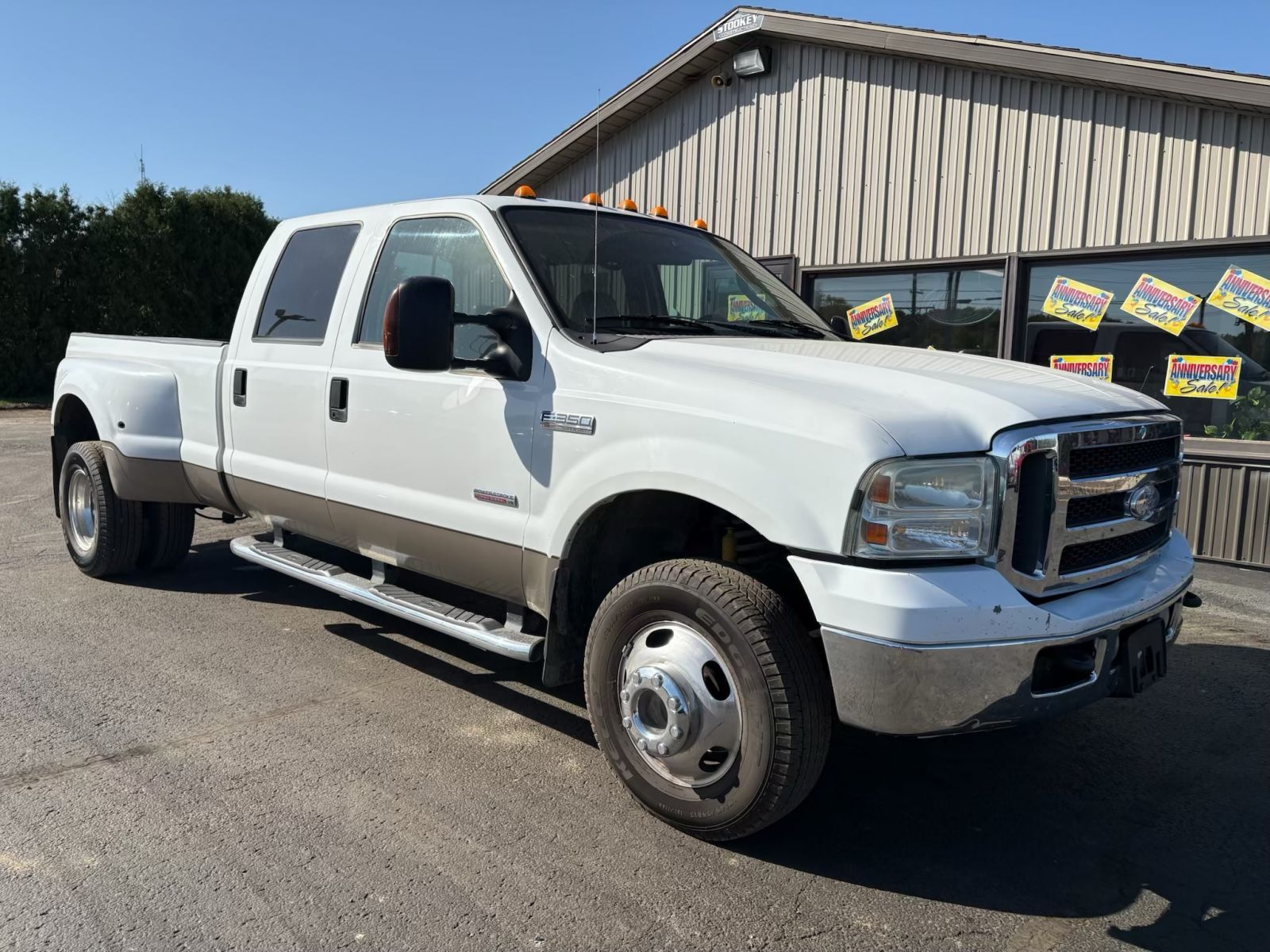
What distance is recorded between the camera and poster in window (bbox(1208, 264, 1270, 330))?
6906 millimetres

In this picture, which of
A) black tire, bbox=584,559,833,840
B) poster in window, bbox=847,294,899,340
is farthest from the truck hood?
poster in window, bbox=847,294,899,340

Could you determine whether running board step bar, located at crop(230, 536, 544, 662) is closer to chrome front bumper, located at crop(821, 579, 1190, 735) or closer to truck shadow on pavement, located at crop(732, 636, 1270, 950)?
truck shadow on pavement, located at crop(732, 636, 1270, 950)

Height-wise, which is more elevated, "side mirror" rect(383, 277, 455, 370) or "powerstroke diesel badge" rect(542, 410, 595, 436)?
"side mirror" rect(383, 277, 455, 370)

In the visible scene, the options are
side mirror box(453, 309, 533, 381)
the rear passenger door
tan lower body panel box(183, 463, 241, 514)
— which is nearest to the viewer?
side mirror box(453, 309, 533, 381)

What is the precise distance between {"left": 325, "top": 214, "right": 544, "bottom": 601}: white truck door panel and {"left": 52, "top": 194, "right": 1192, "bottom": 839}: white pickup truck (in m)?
0.01

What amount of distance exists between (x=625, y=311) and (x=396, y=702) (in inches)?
75.2

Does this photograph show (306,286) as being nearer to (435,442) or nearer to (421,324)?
(435,442)

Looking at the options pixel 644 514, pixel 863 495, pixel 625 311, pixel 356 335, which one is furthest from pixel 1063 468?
pixel 356 335

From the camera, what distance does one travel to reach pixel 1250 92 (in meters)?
6.50

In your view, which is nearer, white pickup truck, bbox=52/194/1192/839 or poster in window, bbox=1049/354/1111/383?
white pickup truck, bbox=52/194/1192/839

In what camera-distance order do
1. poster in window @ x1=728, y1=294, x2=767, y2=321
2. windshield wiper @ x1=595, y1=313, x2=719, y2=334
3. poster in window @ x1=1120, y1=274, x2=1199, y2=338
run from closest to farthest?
windshield wiper @ x1=595, y1=313, x2=719, y2=334
poster in window @ x1=728, y1=294, x2=767, y2=321
poster in window @ x1=1120, y1=274, x2=1199, y2=338

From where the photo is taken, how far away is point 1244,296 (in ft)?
22.9

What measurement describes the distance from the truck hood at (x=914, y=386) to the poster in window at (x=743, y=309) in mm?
498

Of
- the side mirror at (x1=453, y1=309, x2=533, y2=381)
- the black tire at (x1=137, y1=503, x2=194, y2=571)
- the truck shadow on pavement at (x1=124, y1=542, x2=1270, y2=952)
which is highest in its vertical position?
the side mirror at (x1=453, y1=309, x2=533, y2=381)
